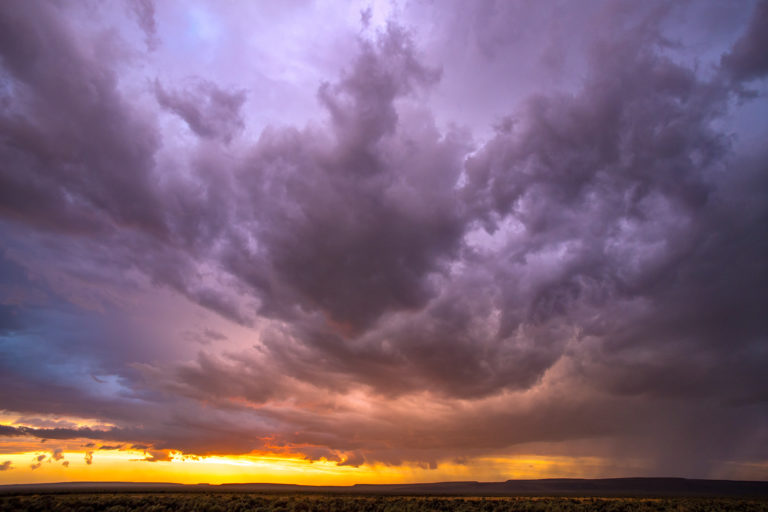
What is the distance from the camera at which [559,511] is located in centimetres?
5644

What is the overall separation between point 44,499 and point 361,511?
42.0m

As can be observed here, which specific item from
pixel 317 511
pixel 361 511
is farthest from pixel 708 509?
pixel 317 511

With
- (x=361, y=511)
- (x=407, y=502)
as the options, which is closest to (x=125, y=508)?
(x=361, y=511)

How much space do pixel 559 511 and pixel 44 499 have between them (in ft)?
222

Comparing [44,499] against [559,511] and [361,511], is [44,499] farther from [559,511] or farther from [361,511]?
[559,511]

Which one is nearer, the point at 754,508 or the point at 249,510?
the point at 249,510

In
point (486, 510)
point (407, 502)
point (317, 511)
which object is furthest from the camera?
point (407, 502)

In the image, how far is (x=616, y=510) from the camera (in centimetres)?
5941

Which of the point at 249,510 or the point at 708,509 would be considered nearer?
the point at 249,510

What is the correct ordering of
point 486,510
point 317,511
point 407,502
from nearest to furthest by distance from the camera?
point 317,511, point 486,510, point 407,502

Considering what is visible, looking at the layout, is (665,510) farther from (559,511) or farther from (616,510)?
(559,511)

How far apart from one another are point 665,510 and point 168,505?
6787 cm

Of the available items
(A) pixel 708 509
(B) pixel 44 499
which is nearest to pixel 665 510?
(A) pixel 708 509

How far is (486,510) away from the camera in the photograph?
58625 mm
